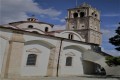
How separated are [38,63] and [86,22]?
25.8 meters

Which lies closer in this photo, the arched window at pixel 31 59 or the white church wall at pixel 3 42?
the white church wall at pixel 3 42

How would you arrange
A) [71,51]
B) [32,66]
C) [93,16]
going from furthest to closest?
1. [93,16]
2. [71,51]
3. [32,66]

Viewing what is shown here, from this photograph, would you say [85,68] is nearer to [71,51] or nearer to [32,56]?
[71,51]

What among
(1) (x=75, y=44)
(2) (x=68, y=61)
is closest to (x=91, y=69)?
(2) (x=68, y=61)

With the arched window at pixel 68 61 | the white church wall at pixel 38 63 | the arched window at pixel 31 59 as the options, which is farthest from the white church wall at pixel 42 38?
the arched window at pixel 68 61

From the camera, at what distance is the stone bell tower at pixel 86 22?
42250 millimetres

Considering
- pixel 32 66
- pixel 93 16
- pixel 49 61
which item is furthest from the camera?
pixel 93 16

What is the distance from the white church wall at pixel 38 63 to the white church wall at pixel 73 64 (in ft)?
6.47

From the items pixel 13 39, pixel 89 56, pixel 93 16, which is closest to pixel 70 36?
pixel 89 56

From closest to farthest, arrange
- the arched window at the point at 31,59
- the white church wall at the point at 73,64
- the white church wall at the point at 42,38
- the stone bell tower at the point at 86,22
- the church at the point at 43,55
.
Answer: the church at the point at 43,55
the white church wall at the point at 42,38
the arched window at the point at 31,59
the white church wall at the point at 73,64
the stone bell tower at the point at 86,22

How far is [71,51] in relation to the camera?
22312 mm

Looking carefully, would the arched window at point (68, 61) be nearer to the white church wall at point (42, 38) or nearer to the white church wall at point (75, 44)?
the white church wall at point (75, 44)

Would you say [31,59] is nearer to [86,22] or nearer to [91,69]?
[91,69]

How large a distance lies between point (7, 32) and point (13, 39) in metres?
0.81
